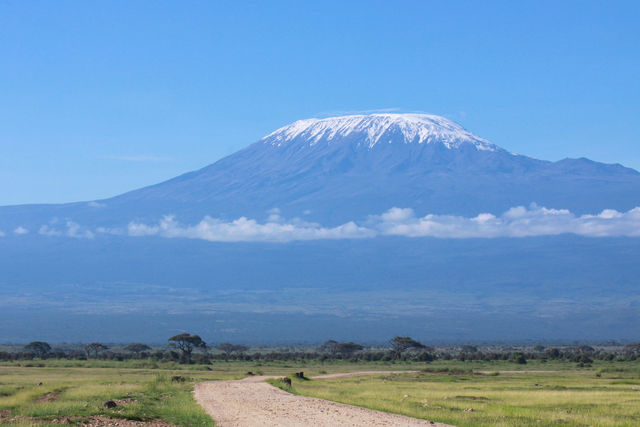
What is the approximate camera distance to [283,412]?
846 inches

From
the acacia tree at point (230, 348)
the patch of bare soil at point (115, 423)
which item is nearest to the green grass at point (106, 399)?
the patch of bare soil at point (115, 423)

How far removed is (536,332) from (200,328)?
69289mm

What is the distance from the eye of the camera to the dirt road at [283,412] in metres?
19.2

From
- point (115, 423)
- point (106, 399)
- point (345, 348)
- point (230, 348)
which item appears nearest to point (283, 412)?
point (115, 423)

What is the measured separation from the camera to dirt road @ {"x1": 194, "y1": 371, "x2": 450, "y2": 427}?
1921 cm

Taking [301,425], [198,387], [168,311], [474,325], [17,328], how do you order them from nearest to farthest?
[301,425], [198,387], [17,328], [474,325], [168,311]

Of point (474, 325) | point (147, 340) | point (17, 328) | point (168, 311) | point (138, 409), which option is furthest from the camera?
point (168, 311)

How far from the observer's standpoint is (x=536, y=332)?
162500 millimetres

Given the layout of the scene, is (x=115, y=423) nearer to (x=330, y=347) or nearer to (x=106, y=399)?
(x=106, y=399)

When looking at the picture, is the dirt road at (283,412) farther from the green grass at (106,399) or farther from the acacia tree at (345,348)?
the acacia tree at (345,348)

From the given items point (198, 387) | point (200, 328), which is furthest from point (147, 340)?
point (198, 387)

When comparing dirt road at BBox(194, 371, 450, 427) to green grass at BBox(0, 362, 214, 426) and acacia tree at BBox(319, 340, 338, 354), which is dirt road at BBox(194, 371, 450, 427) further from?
acacia tree at BBox(319, 340, 338, 354)

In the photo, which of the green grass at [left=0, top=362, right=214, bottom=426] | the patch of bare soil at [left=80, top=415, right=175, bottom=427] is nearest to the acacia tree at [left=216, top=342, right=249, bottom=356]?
the green grass at [left=0, top=362, right=214, bottom=426]

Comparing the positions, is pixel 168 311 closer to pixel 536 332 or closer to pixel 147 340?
pixel 147 340
